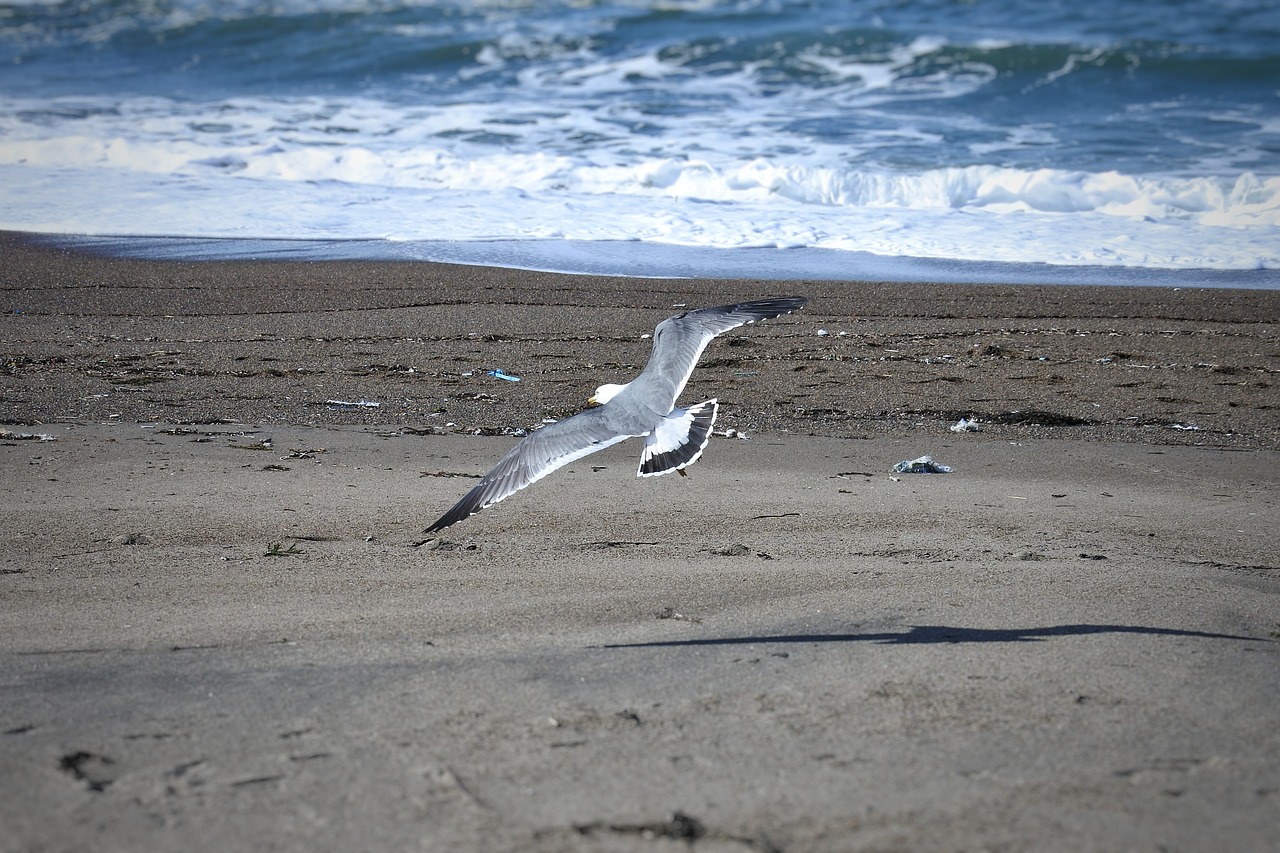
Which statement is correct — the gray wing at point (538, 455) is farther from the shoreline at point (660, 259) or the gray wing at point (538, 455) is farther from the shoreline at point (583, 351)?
the shoreline at point (660, 259)

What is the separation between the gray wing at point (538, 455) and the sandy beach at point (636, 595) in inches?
9.9

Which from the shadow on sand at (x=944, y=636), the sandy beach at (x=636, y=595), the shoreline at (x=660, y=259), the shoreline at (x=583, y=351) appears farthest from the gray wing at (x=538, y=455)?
the shoreline at (x=660, y=259)

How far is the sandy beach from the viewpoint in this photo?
8.82 feet

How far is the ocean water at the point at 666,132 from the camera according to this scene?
13.4 m

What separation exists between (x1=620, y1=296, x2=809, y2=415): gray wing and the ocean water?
5.50 metres

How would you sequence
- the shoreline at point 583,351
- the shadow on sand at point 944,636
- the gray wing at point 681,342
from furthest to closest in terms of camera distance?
the shoreline at point 583,351
the gray wing at point 681,342
the shadow on sand at point 944,636

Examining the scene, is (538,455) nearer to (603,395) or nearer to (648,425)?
(648,425)

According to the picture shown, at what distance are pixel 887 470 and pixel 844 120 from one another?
1456 centimetres

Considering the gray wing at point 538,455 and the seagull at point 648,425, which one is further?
the seagull at point 648,425

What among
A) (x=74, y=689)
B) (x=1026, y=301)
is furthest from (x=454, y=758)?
(x=1026, y=301)

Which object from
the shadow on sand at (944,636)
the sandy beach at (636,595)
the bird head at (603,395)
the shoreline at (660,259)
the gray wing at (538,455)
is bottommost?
the shadow on sand at (944,636)

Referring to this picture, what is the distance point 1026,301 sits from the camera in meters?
10.3

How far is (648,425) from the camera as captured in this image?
17.8 feet

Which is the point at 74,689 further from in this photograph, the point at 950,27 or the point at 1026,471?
the point at 950,27
